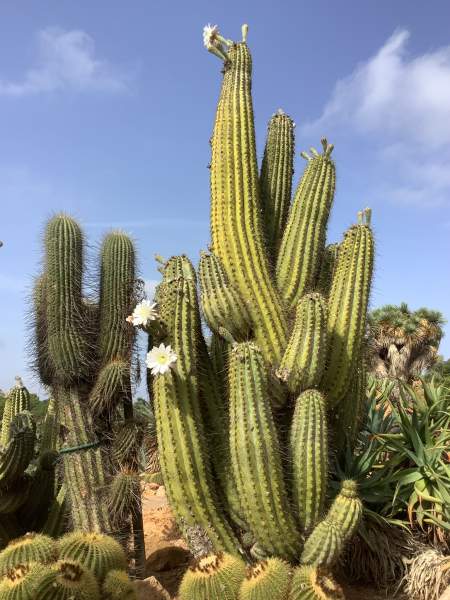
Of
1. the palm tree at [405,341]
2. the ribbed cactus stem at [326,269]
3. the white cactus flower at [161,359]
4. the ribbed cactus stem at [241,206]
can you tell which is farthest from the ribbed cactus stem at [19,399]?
the palm tree at [405,341]

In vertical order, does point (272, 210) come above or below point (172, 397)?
above

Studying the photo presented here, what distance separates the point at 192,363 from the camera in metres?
4.91

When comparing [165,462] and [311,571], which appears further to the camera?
→ [165,462]

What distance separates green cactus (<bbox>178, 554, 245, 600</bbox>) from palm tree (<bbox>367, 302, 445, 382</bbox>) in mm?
17595

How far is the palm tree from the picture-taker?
833 inches

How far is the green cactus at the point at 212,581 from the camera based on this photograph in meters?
3.79

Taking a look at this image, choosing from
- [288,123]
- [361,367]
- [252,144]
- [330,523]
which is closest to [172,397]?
[330,523]

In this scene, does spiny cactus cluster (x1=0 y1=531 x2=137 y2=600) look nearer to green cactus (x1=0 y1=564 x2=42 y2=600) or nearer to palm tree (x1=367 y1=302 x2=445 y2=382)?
green cactus (x1=0 y1=564 x2=42 y2=600)

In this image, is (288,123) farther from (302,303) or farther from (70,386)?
(70,386)

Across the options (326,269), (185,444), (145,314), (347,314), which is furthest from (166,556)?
(326,269)

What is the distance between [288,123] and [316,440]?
3461 millimetres

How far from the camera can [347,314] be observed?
5.23m

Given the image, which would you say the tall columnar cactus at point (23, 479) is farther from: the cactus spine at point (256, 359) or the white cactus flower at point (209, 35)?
the white cactus flower at point (209, 35)

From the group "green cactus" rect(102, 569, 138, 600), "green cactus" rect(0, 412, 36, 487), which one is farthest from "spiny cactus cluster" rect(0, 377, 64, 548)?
"green cactus" rect(102, 569, 138, 600)
